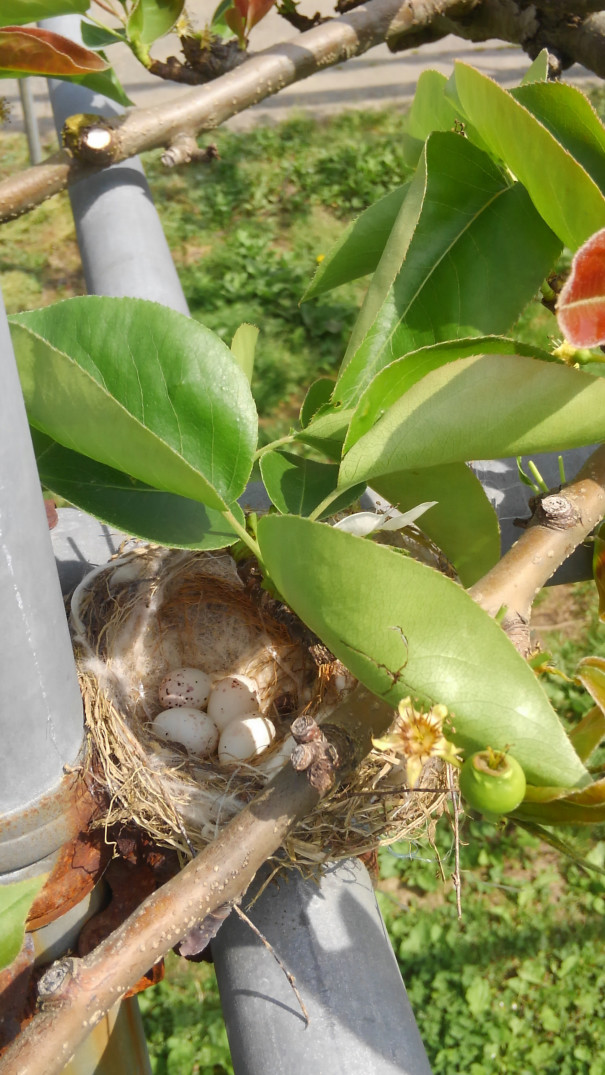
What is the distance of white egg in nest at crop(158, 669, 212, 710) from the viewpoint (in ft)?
3.12

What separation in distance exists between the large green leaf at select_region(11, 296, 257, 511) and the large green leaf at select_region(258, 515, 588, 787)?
0.34 feet

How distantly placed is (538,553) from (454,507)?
0.12 meters

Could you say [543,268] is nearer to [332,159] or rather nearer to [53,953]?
[53,953]

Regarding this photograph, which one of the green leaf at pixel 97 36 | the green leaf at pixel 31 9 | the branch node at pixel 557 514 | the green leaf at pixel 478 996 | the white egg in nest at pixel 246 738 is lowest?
the green leaf at pixel 478 996

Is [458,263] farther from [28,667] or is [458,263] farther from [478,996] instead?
[478,996]

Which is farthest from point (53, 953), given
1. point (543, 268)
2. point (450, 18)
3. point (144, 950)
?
point (450, 18)

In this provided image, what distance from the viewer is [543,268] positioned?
0.60m

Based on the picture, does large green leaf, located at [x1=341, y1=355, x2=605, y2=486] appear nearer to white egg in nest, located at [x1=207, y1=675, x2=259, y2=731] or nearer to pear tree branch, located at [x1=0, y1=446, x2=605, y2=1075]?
pear tree branch, located at [x1=0, y1=446, x2=605, y2=1075]

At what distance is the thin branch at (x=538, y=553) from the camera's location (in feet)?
1.80

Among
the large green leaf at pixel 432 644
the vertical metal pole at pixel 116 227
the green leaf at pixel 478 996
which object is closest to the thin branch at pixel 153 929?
the large green leaf at pixel 432 644

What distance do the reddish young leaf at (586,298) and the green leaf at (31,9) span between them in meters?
0.76

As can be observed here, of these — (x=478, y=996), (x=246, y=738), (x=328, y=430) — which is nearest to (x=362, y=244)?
(x=328, y=430)

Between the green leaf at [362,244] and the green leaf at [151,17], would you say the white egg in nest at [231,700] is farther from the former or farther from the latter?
the green leaf at [151,17]

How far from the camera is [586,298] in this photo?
46 cm
